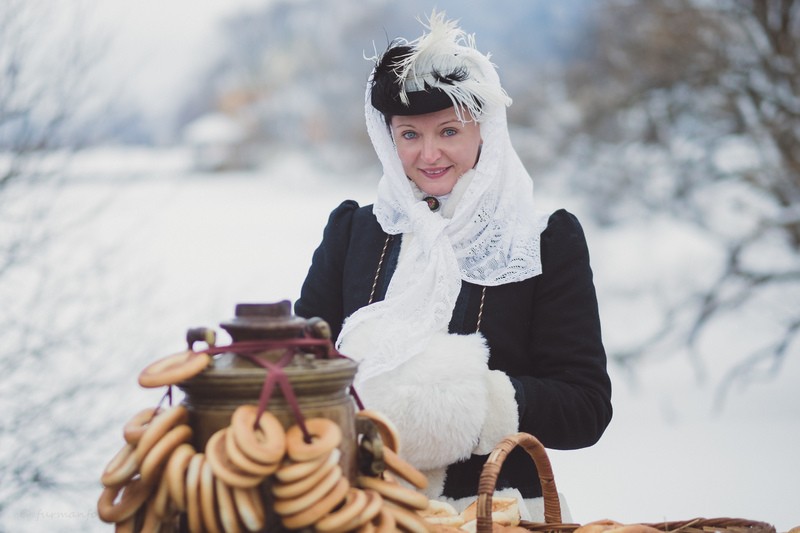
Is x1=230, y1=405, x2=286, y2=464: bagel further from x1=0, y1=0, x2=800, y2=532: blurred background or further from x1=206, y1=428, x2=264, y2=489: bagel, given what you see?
x1=0, y1=0, x2=800, y2=532: blurred background

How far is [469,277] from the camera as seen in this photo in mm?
2146

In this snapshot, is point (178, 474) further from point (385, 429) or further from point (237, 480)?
point (385, 429)

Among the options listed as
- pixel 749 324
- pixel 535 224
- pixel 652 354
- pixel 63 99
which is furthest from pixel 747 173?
pixel 535 224

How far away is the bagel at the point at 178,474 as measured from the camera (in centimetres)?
115

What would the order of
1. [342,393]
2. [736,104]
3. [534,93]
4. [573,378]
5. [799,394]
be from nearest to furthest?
1. [342,393]
2. [573,378]
3. [736,104]
4. [799,394]
5. [534,93]

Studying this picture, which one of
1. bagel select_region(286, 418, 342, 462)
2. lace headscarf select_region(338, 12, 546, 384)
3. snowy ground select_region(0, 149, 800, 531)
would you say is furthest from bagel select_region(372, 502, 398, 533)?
snowy ground select_region(0, 149, 800, 531)

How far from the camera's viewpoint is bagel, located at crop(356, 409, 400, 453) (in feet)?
4.47

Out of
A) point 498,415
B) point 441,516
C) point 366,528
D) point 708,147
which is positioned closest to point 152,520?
point 366,528

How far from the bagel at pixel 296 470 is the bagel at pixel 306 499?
0.06 feet

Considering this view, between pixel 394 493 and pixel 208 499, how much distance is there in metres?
0.26

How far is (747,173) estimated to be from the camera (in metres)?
7.43

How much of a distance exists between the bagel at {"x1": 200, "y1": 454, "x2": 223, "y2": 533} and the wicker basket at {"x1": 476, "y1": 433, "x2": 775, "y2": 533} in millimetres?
445

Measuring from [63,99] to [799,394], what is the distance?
6609 millimetres

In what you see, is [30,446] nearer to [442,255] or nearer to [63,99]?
[63,99]
